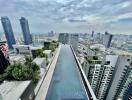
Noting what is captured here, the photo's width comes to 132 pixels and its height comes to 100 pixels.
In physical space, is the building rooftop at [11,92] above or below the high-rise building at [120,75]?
above

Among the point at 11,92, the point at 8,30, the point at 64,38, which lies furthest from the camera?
the point at 8,30

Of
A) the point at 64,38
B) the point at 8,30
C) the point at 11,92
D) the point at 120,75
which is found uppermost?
the point at 11,92

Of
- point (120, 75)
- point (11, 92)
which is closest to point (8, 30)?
point (120, 75)

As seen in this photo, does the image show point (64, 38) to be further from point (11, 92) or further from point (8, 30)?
point (11, 92)

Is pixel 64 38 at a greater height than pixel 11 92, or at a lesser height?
lesser

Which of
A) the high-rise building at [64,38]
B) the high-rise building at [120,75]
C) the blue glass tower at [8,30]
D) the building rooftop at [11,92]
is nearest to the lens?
the building rooftop at [11,92]

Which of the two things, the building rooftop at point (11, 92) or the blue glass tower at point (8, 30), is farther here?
the blue glass tower at point (8, 30)

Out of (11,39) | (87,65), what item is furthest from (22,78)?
(11,39)

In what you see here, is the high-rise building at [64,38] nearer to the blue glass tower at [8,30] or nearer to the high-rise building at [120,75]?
the blue glass tower at [8,30]

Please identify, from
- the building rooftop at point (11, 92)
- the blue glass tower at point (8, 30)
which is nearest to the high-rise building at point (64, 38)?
the blue glass tower at point (8, 30)

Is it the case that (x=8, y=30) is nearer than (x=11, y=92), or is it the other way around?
(x=11, y=92)

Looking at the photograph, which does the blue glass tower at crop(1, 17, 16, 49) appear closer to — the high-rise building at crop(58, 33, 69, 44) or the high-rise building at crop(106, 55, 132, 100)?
the high-rise building at crop(58, 33, 69, 44)
